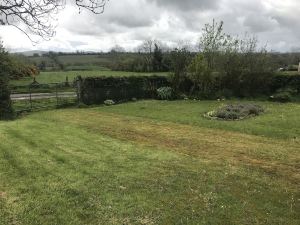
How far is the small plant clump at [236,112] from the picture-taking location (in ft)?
67.9

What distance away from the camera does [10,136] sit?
1442cm

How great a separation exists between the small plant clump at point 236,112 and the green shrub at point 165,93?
8856 millimetres

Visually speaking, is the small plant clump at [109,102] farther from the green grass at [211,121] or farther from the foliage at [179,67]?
the foliage at [179,67]

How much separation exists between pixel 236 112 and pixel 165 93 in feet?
33.3

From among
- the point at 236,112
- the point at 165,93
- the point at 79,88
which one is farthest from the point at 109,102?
the point at 236,112

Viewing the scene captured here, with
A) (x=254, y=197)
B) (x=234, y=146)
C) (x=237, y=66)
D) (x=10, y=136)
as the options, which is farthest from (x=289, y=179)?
(x=237, y=66)

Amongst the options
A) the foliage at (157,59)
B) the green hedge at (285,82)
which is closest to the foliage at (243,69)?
the green hedge at (285,82)

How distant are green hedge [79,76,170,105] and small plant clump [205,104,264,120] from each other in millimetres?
10127

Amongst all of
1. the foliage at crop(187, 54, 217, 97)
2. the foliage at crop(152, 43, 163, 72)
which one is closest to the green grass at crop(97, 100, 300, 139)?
the foliage at crop(187, 54, 217, 97)

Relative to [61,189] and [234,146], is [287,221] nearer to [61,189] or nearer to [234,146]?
[61,189]

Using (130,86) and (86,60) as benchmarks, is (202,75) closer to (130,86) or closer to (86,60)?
(130,86)

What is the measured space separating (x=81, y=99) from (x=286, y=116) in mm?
14211

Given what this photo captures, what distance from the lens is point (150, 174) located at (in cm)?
1019

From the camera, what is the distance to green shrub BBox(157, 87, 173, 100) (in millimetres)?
30672
